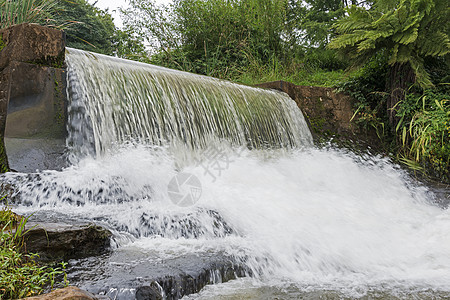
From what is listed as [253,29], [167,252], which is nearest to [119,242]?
[167,252]

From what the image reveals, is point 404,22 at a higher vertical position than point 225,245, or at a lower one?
higher

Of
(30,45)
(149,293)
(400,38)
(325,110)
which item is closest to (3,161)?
(30,45)

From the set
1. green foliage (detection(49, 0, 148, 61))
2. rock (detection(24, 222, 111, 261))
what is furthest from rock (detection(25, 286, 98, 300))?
green foliage (detection(49, 0, 148, 61))

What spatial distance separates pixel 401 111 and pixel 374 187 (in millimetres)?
1937

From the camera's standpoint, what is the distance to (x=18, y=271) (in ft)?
5.16

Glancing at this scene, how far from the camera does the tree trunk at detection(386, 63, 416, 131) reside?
626 centimetres

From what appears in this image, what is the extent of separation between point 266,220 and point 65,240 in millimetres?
1672

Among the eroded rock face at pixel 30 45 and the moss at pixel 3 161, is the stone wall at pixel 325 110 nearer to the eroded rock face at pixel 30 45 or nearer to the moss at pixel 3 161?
the eroded rock face at pixel 30 45

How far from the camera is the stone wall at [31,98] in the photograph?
3.30 meters

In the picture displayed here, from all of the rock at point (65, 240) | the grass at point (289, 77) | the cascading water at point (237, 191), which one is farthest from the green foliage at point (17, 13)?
the grass at point (289, 77)

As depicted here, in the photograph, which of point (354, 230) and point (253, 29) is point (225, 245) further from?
point (253, 29)

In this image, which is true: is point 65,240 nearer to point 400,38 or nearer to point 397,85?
point 400,38

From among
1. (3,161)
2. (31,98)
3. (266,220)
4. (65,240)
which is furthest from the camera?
(31,98)

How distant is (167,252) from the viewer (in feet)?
7.44
